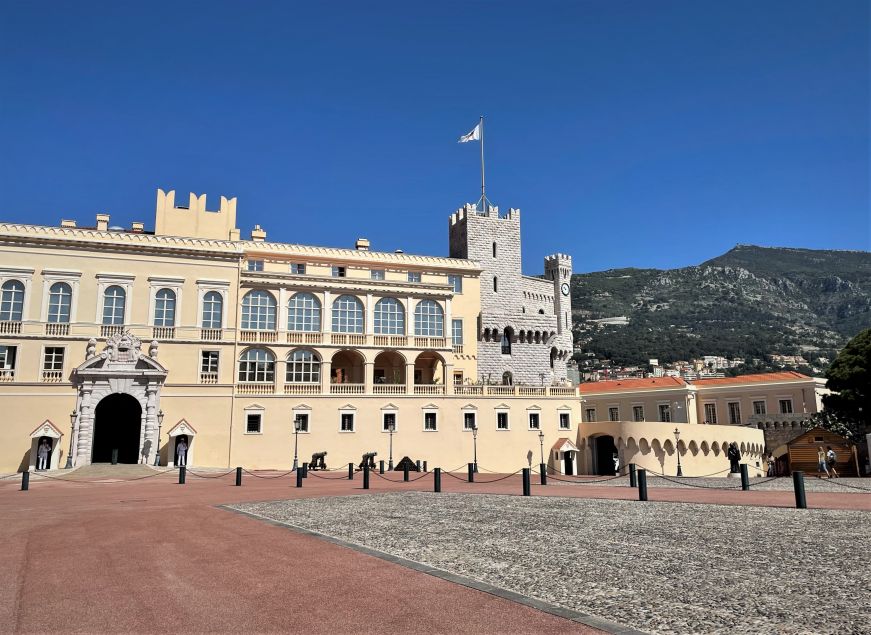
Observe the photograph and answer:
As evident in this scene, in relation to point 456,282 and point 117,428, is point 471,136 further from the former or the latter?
point 117,428

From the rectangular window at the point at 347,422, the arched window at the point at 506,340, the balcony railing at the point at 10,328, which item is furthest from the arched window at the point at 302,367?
the arched window at the point at 506,340

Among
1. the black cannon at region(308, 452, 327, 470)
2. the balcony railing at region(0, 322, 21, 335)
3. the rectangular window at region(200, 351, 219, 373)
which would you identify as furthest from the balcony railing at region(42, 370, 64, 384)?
the black cannon at region(308, 452, 327, 470)

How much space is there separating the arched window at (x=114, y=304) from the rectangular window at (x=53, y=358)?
3082mm

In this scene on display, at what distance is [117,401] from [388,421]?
17578mm

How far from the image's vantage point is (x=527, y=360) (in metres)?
60.5

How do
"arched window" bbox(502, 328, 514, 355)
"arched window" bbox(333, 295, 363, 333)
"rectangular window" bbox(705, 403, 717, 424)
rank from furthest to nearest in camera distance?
"rectangular window" bbox(705, 403, 717, 424)
"arched window" bbox(502, 328, 514, 355)
"arched window" bbox(333, 295, 363, 333)

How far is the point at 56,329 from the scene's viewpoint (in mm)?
40594

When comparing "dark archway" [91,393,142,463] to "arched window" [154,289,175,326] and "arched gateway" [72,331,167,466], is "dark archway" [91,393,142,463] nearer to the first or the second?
"arched gateway" [72,331,167,466]

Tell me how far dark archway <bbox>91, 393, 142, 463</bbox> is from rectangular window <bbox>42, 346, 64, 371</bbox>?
330 centimetres

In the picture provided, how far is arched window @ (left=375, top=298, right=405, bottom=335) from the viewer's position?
159 ft

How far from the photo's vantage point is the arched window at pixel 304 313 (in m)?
46.2

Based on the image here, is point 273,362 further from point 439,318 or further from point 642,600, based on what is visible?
point 642,600

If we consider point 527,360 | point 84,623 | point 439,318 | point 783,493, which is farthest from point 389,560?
point 527,360

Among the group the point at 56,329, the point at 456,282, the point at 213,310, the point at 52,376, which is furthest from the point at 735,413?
the point at 56,329
